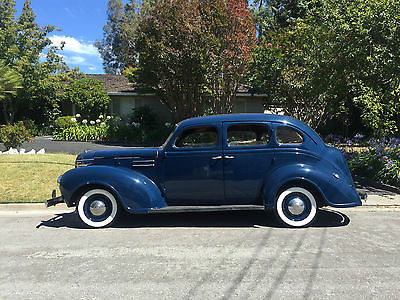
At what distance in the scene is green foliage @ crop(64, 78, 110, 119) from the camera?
20406 millimetres

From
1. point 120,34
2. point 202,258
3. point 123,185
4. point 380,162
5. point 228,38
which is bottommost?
point 202,258

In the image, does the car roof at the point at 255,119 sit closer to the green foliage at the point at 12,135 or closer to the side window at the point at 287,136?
the side window at the point at 287,136

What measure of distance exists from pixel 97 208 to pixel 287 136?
3.37 metres

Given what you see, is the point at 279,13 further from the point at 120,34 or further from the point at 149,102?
the point at 120,34

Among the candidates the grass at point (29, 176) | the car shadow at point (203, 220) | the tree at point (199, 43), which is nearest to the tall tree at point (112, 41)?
the tree at point (199, 43)

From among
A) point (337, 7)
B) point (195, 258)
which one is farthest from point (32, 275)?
point (337, 7)

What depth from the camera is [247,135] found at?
5.33 metres

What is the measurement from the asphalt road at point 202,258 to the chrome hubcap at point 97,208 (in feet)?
0.98

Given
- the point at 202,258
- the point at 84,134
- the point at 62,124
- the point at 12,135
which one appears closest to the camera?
the point at 202,258

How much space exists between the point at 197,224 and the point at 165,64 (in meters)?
11.4

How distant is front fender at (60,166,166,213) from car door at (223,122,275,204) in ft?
3.94

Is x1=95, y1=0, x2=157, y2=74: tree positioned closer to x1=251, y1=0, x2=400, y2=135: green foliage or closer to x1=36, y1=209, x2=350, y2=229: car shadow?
x1=251, y1=0, x2=400, y2=135: green foliage

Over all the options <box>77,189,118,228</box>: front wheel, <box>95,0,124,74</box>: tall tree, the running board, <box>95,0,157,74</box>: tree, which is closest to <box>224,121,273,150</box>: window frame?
the running board

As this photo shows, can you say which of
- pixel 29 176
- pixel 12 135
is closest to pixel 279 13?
pixel 12 135
